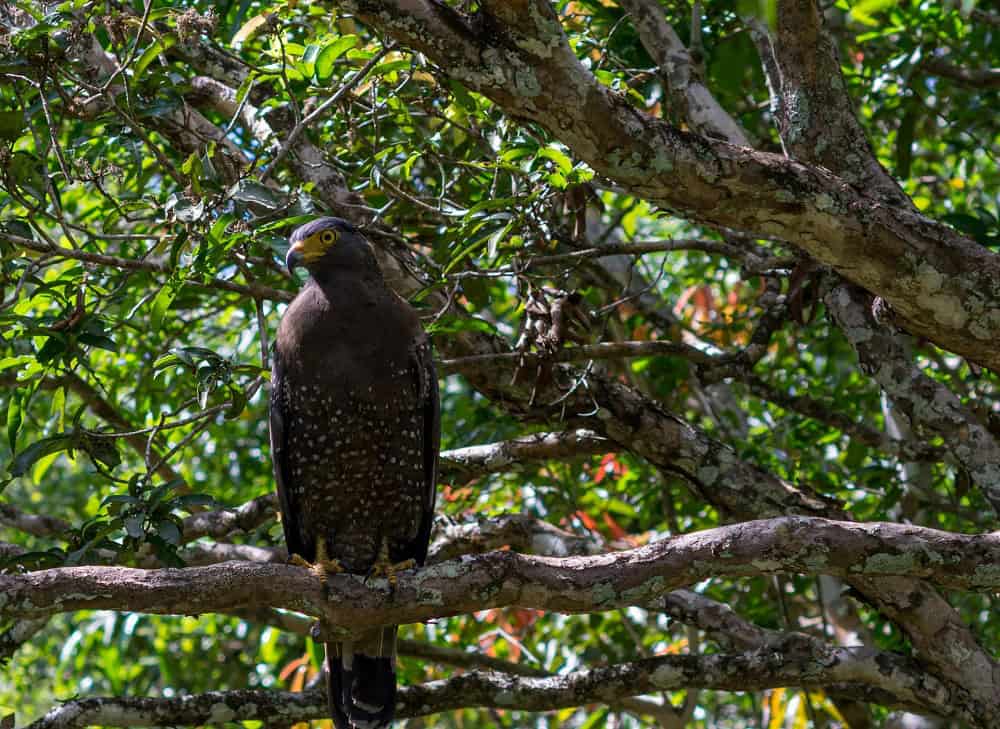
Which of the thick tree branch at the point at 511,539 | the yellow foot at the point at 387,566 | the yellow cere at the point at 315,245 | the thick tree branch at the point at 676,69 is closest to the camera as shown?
the yellow foot at the point at 387,566

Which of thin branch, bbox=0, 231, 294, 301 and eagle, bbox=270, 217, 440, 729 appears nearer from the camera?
thin branch, bbox=0, 231, 294, 301

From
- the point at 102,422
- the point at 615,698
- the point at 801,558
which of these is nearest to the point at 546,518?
the point at 615,698

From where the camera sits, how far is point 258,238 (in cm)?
414

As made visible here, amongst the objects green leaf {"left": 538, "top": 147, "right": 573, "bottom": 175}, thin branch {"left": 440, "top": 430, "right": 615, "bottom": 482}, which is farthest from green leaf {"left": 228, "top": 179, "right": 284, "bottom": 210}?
thin branch {"left": 440, "top": 430, "right": 615, "bottom": 482}

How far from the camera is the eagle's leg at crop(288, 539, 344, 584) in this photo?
12.8ft

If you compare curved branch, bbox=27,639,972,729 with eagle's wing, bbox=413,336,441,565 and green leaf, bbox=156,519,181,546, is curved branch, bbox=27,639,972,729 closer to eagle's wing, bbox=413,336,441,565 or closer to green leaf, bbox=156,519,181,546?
eagle's wing, bbox=413,336,441,565

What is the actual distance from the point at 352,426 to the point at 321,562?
1.65ft

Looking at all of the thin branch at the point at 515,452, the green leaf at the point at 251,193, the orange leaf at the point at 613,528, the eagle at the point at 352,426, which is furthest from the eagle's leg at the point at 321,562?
the orange leaf at the point at 613,528

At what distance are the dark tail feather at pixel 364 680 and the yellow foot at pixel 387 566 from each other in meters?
0.26

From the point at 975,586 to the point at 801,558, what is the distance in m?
0.56

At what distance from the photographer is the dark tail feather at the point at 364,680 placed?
4.31 meters

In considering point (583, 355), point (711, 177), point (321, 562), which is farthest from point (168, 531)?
point (711, 177)

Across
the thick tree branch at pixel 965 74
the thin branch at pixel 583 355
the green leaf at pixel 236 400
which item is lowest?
the green leaf at pixel 236 400

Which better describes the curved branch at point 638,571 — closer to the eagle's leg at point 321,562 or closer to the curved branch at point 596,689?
the eagle's leg at point 321,562
